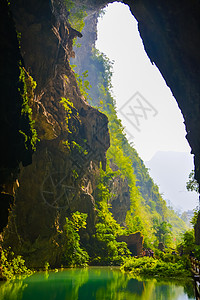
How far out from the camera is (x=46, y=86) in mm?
15125

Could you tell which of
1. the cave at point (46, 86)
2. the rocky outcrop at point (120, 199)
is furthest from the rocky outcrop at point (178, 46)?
the rocky outcrop at point (120, 199)

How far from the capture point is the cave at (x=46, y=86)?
32.2ft

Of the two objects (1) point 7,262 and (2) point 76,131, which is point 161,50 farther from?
(1) point 7,262

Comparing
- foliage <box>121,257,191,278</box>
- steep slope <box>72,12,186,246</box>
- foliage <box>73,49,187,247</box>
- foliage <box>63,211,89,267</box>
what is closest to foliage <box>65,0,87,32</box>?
steep slope <box>72,12,186,246</box>

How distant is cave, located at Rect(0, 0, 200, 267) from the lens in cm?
983

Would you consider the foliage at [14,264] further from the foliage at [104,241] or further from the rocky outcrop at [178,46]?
the rocky outcrop at [178,46]

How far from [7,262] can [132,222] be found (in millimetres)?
21450

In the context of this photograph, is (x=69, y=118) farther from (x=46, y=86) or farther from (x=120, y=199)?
(x=120, y=199)

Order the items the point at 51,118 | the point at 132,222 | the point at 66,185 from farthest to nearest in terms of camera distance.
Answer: the point at 132,222
the point at 66,185
the point at 51,118

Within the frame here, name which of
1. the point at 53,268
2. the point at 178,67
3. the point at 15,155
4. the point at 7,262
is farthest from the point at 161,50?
the point at 53,268

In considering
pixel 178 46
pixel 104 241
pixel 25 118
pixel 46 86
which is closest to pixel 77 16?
pixel 46 86

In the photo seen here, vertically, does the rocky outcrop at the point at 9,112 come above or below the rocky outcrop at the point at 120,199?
above

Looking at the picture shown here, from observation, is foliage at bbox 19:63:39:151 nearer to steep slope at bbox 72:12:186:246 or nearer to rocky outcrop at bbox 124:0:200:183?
rocky outcrop at bbox 124:0:200:183

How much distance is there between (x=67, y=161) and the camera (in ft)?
59.5
